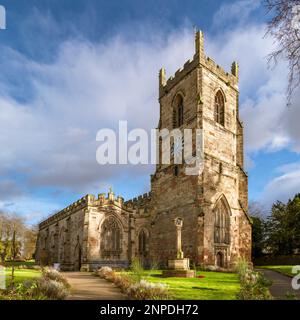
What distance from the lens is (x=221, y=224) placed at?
27328mm

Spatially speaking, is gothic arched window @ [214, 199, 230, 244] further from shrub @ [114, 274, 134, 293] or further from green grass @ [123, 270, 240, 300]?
shrub @ [114, 274, 134, 293]

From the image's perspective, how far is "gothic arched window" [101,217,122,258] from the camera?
32.3 meters

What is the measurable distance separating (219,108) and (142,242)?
13.8 metres

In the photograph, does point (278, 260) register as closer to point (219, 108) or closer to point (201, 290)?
point (219, 108)

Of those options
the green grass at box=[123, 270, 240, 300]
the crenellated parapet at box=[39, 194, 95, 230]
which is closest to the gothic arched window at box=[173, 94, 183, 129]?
the crenellated parapet at box=[39, 194, 95, 230]

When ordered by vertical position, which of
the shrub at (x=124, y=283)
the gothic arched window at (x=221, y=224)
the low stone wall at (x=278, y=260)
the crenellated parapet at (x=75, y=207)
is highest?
the crenellated parapet at (x=75, y=207)

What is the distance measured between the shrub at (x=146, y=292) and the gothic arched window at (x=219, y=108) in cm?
2152

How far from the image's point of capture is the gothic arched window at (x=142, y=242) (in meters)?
33.8

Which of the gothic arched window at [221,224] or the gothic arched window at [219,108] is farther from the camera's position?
the gothic arched window at [219,108]

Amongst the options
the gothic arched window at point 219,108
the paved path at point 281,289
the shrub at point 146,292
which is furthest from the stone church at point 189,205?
the shrub at point 146,292

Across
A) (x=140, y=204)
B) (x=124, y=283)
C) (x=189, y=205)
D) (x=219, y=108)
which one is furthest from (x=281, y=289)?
(x=140, y=204)

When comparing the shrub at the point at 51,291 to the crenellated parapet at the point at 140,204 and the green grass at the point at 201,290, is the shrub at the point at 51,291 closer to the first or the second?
the green grass at the point at 201,290
